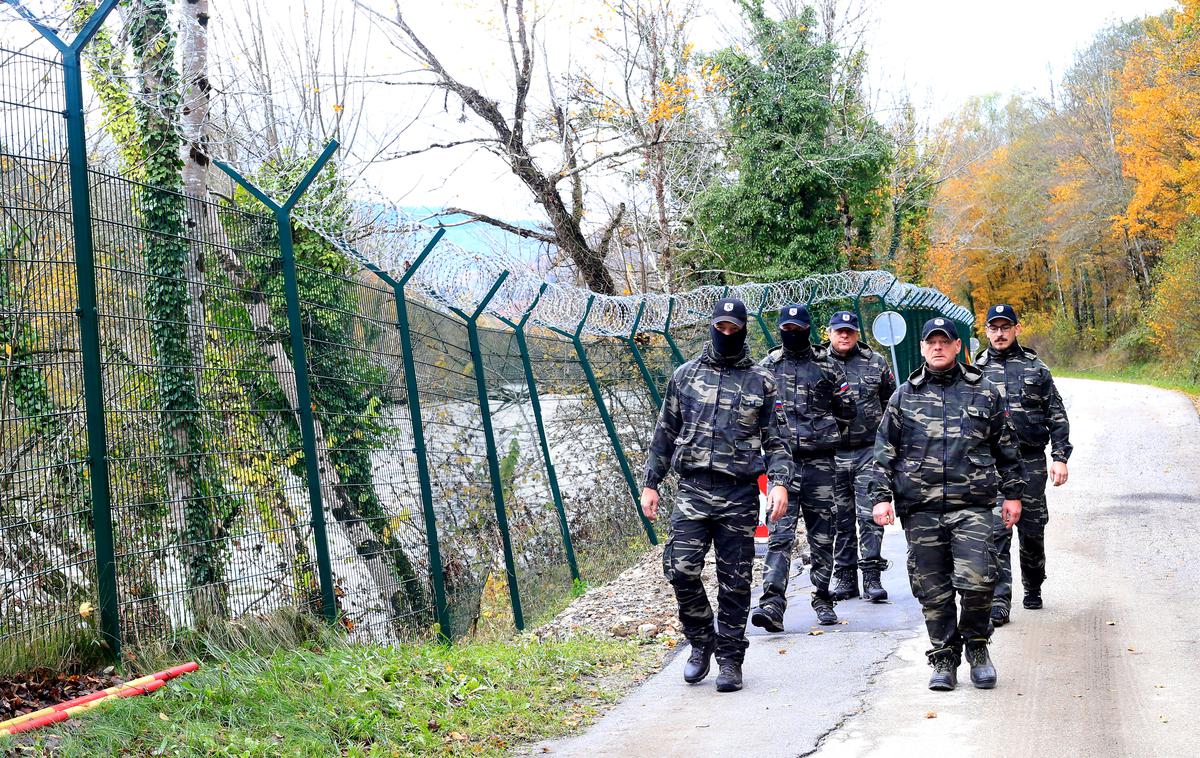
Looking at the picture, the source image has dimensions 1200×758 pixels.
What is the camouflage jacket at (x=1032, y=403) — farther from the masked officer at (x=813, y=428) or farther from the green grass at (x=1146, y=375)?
the green grass at (x=1146, y=375)

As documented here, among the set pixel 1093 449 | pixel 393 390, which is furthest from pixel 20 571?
pixel 1093 449

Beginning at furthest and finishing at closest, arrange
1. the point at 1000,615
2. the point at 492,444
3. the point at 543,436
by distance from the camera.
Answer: the point at 543,436 → the point at 492,444 → the point at 1000,615

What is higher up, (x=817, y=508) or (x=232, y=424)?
(x=232, y=424)

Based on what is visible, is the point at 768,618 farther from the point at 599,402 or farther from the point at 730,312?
the point at 599,402

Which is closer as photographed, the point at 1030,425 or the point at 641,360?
the point at 1030,425

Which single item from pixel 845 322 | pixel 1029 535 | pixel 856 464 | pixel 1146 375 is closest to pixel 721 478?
pixel 856 464

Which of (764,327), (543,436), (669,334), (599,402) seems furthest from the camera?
(764,327)

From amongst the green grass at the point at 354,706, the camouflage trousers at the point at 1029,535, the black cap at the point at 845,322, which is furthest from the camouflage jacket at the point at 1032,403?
the green grass at the point at 354,706

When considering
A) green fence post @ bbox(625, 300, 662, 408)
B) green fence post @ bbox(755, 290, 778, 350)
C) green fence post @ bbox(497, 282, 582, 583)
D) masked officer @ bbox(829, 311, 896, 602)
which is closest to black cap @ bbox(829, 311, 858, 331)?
masked officer @ bbox(829, 311, 896, 602)

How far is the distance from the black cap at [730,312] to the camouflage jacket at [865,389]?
207cm

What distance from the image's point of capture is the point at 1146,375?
40.2 meters

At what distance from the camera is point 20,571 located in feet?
14.8

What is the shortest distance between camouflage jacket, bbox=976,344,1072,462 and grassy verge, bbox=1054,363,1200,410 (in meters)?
19.8

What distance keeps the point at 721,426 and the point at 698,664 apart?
1408mm
